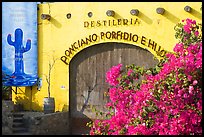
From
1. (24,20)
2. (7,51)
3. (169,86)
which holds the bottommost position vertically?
(169,86)

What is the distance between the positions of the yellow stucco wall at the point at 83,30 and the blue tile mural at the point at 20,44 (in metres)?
0.23

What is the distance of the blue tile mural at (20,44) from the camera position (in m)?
13.8

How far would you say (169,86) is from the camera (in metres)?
6.22

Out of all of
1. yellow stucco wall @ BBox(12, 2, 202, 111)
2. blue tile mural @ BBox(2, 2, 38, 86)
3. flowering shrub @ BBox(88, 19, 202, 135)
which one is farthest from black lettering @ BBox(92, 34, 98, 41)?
flowering shrub @ BBox(88, 19, 202, 135)

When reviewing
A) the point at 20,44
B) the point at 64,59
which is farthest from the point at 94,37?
the point at 20,44

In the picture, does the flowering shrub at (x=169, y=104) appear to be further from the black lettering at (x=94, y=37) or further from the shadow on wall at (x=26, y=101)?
the shadow on wall at (x=26, y=101)

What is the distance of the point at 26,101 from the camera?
14.0 m

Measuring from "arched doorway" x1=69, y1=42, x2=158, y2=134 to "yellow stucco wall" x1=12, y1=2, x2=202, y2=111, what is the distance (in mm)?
200

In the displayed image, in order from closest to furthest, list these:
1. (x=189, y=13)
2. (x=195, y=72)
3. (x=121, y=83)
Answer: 1. (x=195, y=72)
2. (x=121, y=83)
3. (x=189, y=13)

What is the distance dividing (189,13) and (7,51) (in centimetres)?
633

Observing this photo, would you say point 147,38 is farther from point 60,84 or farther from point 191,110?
point 191,110

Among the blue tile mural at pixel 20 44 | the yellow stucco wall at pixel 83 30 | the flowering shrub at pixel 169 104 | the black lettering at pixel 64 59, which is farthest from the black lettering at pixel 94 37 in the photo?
the flowering shrub at pixel 169 104

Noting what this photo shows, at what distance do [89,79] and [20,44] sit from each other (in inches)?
108

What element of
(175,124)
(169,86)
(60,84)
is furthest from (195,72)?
(60,84)
